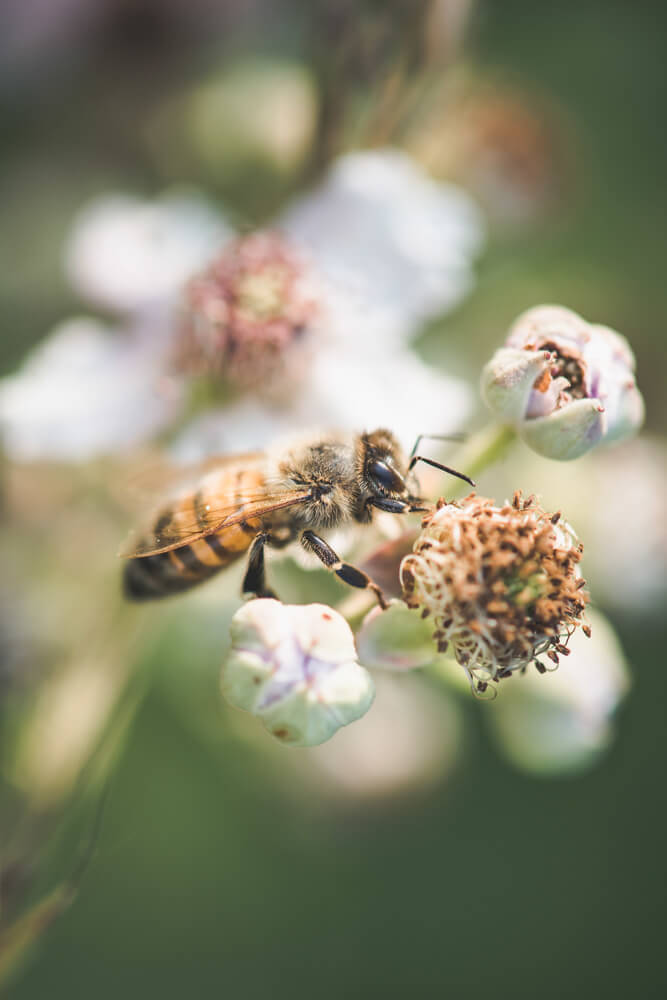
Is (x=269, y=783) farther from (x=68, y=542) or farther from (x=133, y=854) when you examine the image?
(x=68, y=542)

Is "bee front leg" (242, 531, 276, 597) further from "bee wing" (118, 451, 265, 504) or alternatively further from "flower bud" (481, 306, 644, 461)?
"flower bud" (481, 306, 644, 461)

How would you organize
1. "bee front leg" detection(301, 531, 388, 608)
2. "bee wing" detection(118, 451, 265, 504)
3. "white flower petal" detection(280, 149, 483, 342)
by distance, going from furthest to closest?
"white flower petal" detection(280, 149, 483, 342)
"bee wing" detection(118, 451, 265, 504)
"bee front leg" detection(301, 531, 388, 608)

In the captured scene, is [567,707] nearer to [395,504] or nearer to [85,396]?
[395,504]

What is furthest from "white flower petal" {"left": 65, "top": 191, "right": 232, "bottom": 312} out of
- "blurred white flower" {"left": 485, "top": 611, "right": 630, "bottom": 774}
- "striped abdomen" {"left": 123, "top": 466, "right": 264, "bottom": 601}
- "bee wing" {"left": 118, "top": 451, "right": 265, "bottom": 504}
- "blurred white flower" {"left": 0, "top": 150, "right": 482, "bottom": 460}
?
"blurred white flower" {"left": 485, "top": 611, "right": 630, "bottom": 774}

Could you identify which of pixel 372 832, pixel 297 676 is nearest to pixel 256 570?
pixel 297 676

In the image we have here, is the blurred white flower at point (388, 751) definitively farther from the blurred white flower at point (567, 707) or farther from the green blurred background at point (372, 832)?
the blurred white flower at point (567, 707)

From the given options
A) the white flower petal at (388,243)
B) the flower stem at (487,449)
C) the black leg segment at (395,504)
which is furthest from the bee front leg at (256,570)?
the white flower petal at (388,243)
